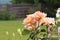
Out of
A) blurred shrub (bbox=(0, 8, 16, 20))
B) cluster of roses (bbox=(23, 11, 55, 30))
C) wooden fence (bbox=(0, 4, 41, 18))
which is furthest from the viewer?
wooden fence (bbox=(0, 4, 41, 18))

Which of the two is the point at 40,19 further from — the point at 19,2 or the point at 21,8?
the point at 19,2

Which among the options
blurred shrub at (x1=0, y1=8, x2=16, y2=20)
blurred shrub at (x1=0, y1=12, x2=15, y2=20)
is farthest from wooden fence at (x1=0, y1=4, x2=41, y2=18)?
blurred shrub at (x1=0, y1=12, x2=15, y2=20)

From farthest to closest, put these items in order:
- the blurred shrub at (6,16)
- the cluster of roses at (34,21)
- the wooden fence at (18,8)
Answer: the wooden fence at (18,8) → the blurred shrub at (6,16) → the cluster of roses at (34,21)

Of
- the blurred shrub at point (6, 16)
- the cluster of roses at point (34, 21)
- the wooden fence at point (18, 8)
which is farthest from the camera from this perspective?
the wooden fence at point (18, 8)

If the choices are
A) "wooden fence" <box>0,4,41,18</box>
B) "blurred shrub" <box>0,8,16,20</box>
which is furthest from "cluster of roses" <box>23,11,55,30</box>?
"wooden fence" <box>0,4,41,18</box>

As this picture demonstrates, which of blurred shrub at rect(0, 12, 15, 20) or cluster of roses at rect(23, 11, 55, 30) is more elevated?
cluster of roses at rect(23, 11, 55, 30)

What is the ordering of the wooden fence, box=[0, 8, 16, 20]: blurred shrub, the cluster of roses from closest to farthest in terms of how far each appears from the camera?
the cluster of roses, box=[0, 8, 16, 20]: blurred shrub, the wooden fence

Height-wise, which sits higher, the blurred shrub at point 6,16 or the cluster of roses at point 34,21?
the cluster of roses at point 34,21

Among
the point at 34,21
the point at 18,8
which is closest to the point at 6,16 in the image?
the point at 18,8

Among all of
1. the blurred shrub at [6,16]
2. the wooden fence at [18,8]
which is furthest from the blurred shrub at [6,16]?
the wooden fence at [18,8]

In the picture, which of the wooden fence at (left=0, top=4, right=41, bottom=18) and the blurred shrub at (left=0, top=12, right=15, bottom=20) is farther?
the wooden fence at (left=0, top=4, right=41, bottom=18)

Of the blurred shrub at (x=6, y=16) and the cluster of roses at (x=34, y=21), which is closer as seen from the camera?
the cluster of roses at (x=34, y=21)

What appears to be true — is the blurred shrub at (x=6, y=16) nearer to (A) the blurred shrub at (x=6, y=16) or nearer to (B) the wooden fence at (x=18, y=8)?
(A) the blurred shrub at (x=6, y=16)

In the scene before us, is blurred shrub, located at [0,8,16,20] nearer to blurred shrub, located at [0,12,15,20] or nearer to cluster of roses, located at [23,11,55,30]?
blurred shrub, located at [0,12,15,20]
